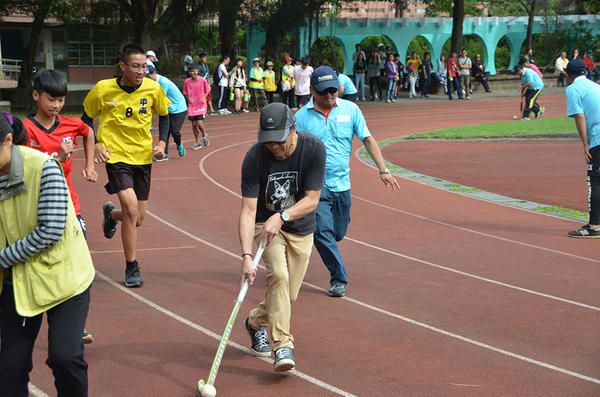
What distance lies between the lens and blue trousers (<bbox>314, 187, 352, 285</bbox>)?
6199 millimetres

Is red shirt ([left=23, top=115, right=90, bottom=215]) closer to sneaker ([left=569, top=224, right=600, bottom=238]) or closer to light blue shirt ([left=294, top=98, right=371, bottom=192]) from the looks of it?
light blue shirt ([left=294, top=98, right=371, bottom=192])

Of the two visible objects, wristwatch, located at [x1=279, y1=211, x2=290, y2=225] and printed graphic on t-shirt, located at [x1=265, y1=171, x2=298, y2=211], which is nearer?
wristwatch, located at [x1=279, y1=211, x2=290, y2=225]

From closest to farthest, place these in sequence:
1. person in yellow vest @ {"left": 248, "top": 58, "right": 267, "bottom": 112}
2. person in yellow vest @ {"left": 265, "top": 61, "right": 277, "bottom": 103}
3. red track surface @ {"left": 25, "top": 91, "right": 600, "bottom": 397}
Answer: red track surface @ {"left": 25, "top": 91, "right": 600, "bottom": 397} < person in yellow vest @ {"left": 248, "top": 58, "right": 267, "bottom": 112} < person in yellow vest @ {"left": 265, "top": 61, "right": 277, "bottom": 103}

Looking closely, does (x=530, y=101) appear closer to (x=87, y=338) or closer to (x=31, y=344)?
(x=87, y=338)

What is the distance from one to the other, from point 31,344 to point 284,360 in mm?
1548

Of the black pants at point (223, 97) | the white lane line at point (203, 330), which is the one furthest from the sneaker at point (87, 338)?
the black pants at point (223, 97)

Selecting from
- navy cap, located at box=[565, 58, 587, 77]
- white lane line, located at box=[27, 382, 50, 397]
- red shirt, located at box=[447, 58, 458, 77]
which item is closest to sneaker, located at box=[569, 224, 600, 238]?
navy cap, located at box=[565, 58, 587, 77]

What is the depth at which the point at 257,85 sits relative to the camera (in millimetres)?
26125

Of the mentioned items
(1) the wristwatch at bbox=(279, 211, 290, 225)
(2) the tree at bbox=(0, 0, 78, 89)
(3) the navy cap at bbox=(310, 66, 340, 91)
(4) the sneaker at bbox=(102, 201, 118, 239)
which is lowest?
(4) the sneaker at bbox=(102, 201, 118, 239)

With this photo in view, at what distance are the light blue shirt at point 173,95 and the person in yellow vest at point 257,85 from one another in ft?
40.7

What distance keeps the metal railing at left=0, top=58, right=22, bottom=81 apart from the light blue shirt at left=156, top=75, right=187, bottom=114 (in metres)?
35.0

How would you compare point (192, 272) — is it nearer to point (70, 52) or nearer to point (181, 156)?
point (181, 156)

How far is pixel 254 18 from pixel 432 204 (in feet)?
71.5

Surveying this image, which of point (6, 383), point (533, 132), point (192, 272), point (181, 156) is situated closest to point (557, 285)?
point (192, 272)
